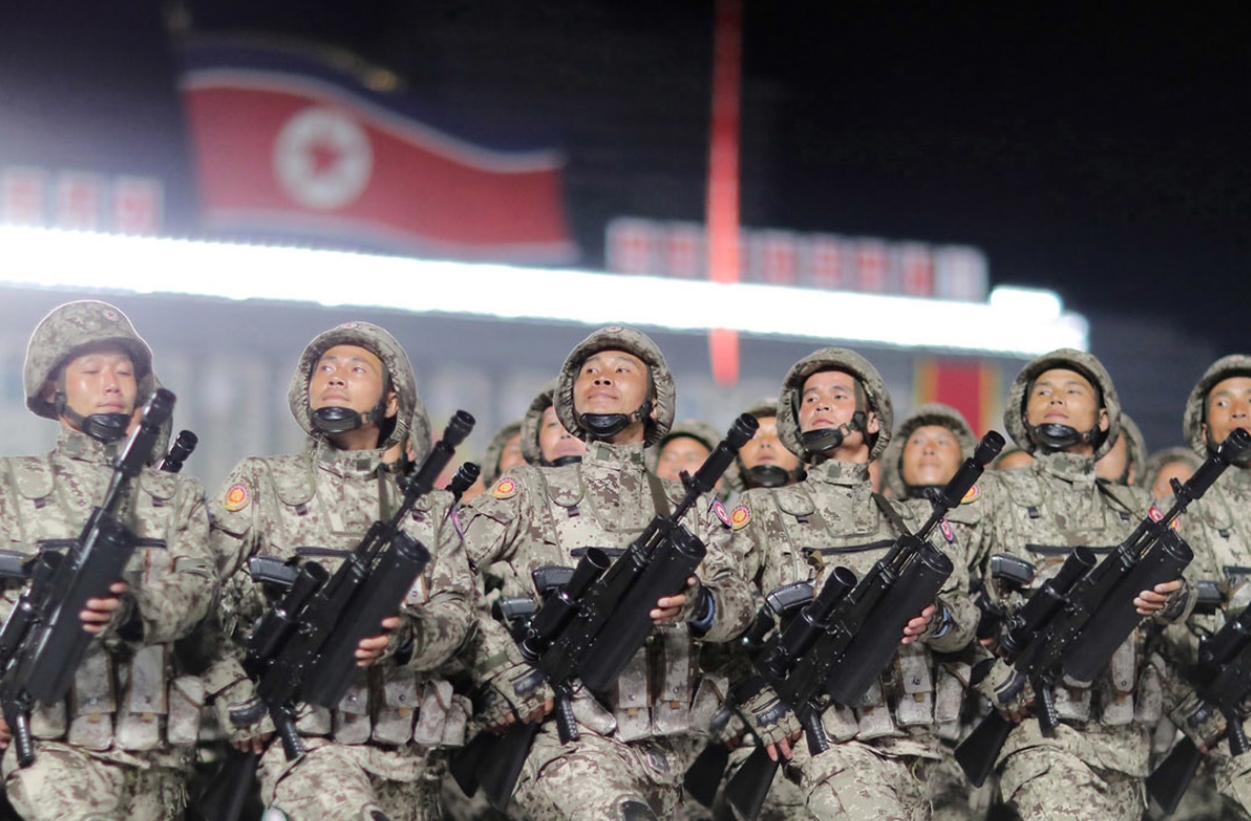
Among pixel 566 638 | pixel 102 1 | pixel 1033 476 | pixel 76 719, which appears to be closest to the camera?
pixel 76 719

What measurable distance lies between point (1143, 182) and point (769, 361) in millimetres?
3601

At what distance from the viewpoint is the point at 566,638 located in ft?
16.4

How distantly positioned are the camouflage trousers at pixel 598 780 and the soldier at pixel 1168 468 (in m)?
4.11

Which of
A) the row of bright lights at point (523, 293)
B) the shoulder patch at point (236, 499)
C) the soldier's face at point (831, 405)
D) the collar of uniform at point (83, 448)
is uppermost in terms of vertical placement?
the row of bright lights at point (523, 293)

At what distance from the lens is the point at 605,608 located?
493 cm

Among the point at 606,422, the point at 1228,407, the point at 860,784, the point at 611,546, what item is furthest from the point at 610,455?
the point at 1228,407

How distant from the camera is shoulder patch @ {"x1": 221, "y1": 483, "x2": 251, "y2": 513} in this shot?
16.5 ft

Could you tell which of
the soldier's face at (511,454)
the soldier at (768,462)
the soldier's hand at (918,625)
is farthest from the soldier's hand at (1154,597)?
the soldier's face at (511,454)

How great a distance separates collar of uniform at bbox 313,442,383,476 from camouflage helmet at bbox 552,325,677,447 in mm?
805

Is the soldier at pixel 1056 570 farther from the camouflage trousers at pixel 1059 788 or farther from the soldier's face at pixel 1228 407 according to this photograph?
the soldier's face at pixel 1228 407

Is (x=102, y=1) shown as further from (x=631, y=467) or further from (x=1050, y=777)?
(x=1050, y=777)

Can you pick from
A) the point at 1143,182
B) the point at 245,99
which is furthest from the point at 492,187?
the point at 1143,182

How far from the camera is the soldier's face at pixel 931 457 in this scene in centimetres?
748

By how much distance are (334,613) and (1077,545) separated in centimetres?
299
